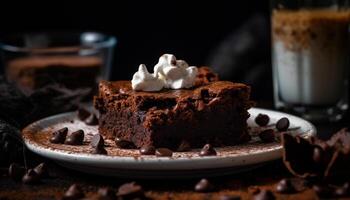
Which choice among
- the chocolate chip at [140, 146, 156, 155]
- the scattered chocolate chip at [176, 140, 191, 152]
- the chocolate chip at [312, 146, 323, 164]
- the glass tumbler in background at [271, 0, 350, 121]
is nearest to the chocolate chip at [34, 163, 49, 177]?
the chocolate chip at [140, 146, 156, 155]

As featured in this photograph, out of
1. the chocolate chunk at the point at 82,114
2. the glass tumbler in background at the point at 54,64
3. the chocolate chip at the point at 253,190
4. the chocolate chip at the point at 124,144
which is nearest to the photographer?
the chocolate chip at the point at 253,190

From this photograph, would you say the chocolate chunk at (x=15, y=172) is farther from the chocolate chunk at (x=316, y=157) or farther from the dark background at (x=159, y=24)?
the dark background at (x=159, y=24)

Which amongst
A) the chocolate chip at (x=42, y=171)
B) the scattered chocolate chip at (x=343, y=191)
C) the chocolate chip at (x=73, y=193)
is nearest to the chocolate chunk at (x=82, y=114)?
the chocolate chip at (x=42, y=171)

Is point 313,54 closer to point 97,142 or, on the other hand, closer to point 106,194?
point 97,142

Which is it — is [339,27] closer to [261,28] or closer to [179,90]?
[179,90]

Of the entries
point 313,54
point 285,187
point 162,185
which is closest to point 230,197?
point 285,187

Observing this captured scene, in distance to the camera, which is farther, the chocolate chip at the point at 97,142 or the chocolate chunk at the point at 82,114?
the chocolate chunk at the point at 82,114

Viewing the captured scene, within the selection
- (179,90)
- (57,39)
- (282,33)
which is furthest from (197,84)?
(57,39)

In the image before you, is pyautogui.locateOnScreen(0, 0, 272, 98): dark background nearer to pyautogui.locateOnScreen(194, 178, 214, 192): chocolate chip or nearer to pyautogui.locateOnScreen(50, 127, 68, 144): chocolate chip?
pyautogui.locateOnScreen(50, 127, 68, 144): chocolate chip
